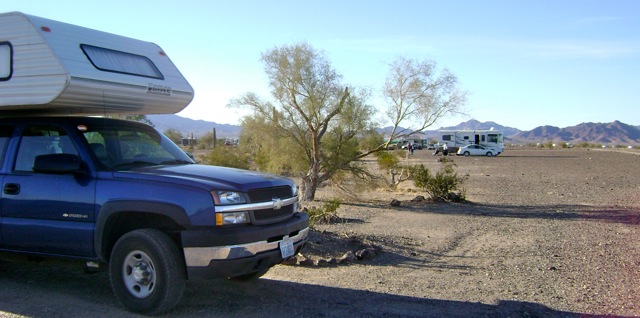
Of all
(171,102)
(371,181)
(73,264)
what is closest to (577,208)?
(371,181)

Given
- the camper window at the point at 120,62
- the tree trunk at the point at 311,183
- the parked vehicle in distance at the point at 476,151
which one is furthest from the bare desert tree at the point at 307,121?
the parked vehicle in distance at the point at 476,151

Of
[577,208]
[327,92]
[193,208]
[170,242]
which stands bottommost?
[577,208]

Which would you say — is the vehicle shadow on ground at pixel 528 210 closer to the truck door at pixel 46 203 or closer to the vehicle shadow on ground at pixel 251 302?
the vehicle shadow on ground at pixel 251 302

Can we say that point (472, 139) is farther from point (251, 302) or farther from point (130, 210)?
point (130, 210)

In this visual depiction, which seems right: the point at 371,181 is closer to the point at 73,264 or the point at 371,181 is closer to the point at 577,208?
the point at 577,208

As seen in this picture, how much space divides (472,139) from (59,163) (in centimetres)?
6324

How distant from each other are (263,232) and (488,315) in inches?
93.9

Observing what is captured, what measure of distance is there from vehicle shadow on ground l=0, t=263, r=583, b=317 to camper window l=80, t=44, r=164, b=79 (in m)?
2.55

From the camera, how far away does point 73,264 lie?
5.80 metres

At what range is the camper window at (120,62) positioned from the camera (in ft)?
20.3

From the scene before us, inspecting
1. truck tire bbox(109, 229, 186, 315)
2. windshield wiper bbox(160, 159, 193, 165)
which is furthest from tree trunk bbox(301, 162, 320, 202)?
truck tire bbox(109, 229, 186, 315)

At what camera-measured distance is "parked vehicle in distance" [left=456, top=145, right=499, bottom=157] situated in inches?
2418

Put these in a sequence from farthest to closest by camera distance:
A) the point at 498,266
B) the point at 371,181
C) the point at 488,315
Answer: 1. the point at 371,181
2. the point at 498,266
3. the point at 488,315

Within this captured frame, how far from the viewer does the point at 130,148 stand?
20.4 feet
